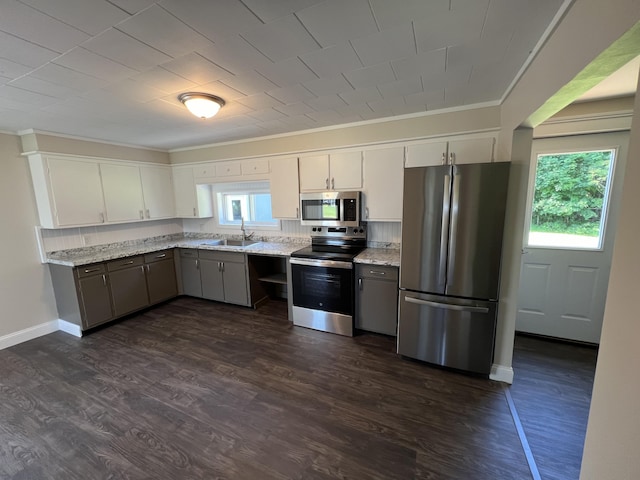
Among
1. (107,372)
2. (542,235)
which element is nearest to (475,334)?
(542,235)

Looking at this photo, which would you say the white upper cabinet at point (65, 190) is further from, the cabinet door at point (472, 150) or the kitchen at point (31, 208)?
the cabinet door at point (472, 150)

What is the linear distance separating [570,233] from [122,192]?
5.63 meters

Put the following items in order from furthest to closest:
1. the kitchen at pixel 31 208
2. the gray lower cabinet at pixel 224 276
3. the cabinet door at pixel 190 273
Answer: the cabinet door at pixel 190 273, the gray lower cabinet at pixel 224 276, the kitchen at pixel 31 208

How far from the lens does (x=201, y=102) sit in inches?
84.4

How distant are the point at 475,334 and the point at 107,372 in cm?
343

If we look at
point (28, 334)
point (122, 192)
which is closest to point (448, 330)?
point (122, 192)

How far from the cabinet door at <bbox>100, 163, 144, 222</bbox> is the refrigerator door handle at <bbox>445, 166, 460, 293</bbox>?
4298 mm

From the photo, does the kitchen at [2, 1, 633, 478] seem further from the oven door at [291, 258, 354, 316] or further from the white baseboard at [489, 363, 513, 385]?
the white baseboard at [489, 363, 513, 385]

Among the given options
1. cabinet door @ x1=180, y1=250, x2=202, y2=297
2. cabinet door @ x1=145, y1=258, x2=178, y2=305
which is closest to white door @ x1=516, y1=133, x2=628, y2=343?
cabinet door @ x1=180, y1=250, x2=202, y2=297

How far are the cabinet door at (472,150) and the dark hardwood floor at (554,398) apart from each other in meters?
2.03

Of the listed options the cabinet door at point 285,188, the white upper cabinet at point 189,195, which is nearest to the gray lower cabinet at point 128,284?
the white upper cabinet at point 189,195

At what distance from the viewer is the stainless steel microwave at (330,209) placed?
321cm

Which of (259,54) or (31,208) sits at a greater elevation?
(259,54)

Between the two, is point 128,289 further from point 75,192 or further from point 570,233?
point 570,233
